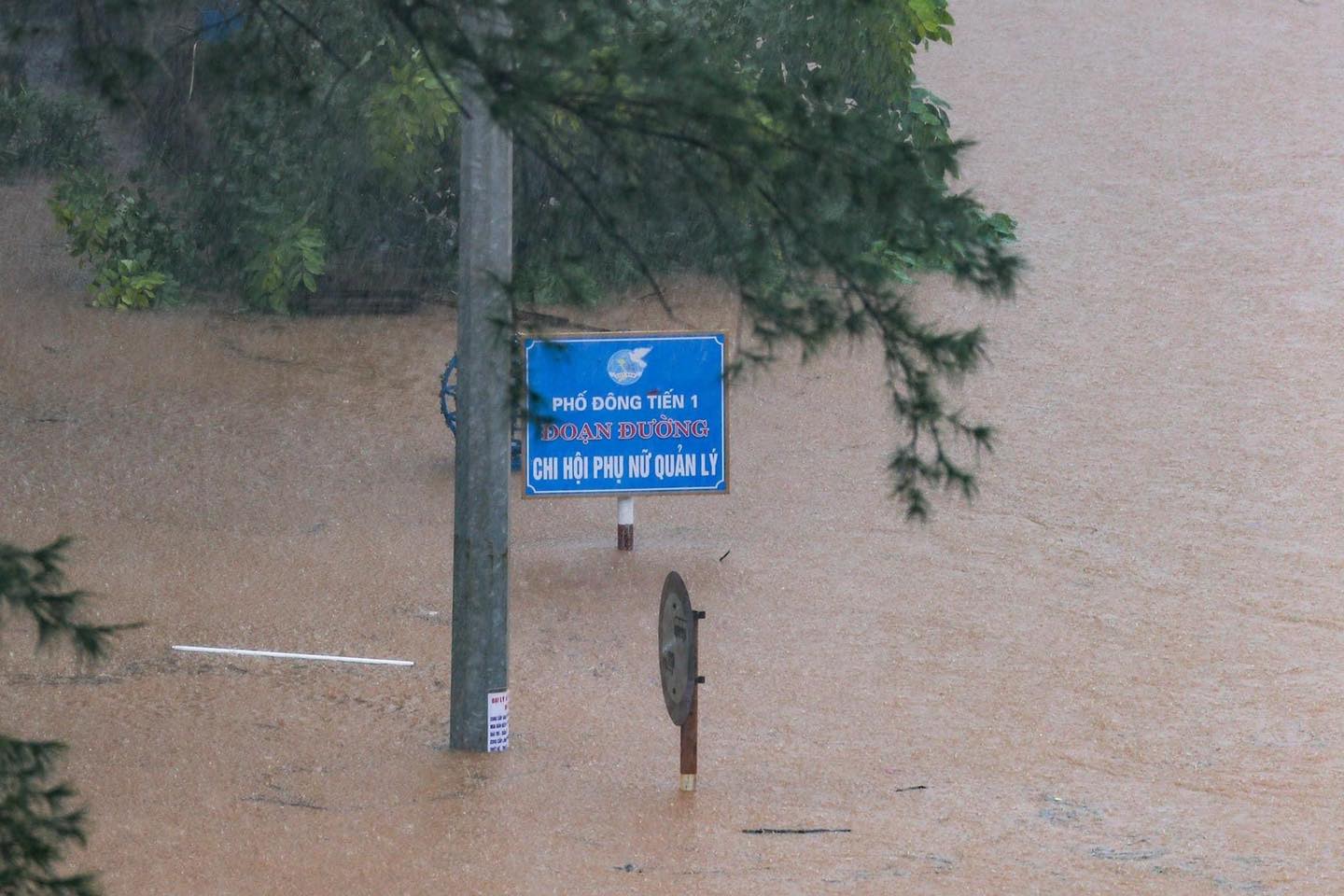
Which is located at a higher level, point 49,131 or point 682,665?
point 49,131

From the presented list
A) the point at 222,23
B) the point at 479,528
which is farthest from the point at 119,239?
the point at 222,23

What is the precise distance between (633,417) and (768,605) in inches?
66.6

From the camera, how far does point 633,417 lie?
12508mm

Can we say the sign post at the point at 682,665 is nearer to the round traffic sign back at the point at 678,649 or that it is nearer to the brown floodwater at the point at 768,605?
the round traffic sign back at the point at 678,649

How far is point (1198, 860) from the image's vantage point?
808 cm

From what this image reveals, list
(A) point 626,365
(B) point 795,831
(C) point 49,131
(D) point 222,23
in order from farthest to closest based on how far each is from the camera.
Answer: (C) point 49,131, (A) point 626,365, (B) point 795,831, (D) point 222,23

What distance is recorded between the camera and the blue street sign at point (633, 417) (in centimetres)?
1243

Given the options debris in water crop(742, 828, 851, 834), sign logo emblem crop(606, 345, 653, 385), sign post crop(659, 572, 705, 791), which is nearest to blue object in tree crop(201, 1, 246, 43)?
sign post crop(659, 572, 705, 791)

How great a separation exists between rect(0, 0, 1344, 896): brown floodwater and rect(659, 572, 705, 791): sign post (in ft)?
0.83

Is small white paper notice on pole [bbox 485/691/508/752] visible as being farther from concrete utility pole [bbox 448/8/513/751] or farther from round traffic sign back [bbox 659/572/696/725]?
round traffic sign back [bbox 659/572/696/725]

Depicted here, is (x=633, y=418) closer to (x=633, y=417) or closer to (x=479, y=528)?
(x=633, y=417)

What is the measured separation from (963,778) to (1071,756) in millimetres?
800

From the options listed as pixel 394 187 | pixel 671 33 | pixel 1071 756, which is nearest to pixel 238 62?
pixel 671 33

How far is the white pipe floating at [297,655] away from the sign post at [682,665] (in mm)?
2591
